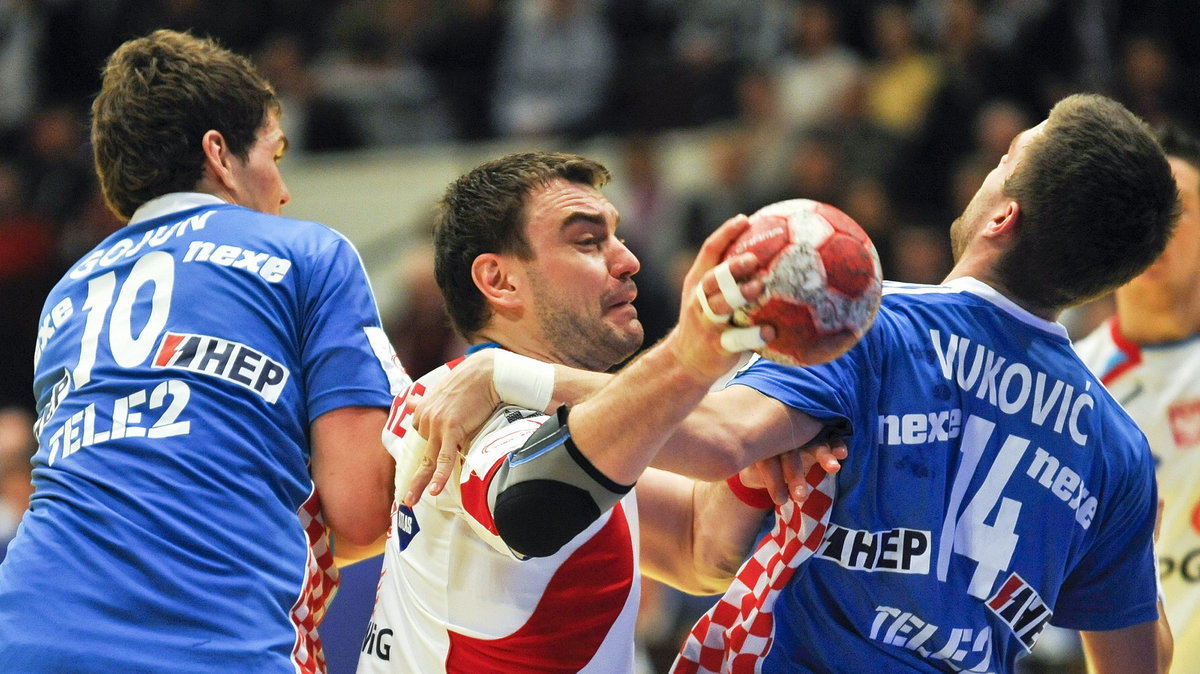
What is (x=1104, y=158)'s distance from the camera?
3.27 m

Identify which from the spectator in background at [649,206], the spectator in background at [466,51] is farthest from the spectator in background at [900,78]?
the spectator in background at [466,51]

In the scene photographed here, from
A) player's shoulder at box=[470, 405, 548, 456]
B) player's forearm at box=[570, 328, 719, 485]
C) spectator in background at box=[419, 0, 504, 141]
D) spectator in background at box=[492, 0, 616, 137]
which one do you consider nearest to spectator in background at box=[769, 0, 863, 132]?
spectator in background at box=[492, 0, 616, 137]

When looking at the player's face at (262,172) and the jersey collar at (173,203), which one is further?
the player's face at (262,172)

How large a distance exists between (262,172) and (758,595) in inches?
80.3

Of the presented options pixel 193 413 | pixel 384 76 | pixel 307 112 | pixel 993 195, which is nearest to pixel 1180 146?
pixel 993 195

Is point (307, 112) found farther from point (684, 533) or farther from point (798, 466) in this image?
point (798, 466)

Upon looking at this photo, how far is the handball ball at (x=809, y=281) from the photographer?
2484mm

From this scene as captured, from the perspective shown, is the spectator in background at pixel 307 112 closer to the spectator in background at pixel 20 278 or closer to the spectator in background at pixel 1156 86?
the spectator in background at pixel 20 278

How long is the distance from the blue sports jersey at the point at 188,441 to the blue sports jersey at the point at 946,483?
50.1 inches

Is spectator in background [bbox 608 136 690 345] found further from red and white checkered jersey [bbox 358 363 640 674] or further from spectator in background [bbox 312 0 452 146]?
red and white checkered jersey [bbox 358 363 640 674]

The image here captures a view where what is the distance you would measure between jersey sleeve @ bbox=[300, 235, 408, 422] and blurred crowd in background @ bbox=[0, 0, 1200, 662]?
16.8 ft

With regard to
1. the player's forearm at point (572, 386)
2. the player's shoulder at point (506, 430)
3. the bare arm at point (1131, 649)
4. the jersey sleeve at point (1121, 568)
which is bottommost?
the bare arm at point (1131, 649)

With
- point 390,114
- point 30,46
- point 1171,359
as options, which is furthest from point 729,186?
point 30,46

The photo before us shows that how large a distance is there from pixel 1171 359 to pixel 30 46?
11585 millimetres
